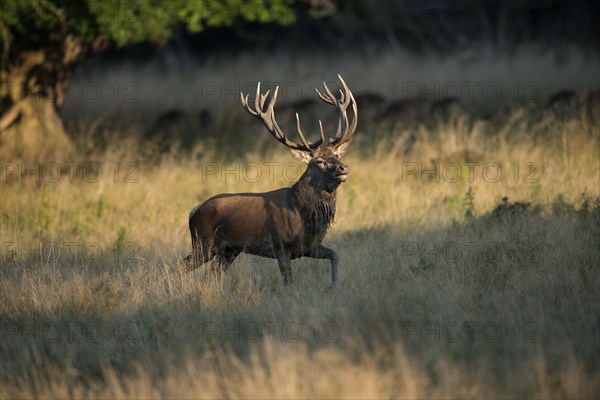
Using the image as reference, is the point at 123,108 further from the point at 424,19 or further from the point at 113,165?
the point at 424,19

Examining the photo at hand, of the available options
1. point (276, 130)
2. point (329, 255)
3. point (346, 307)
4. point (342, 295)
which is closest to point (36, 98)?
point (276, 130)

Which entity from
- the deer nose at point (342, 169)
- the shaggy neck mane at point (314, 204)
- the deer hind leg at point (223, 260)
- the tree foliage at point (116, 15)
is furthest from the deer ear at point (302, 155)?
the tree foliage at point (116, 15)

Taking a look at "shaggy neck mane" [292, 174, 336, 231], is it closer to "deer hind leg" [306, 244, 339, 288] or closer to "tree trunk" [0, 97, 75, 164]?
"deer hind leg" [306, 244, 339, 288]

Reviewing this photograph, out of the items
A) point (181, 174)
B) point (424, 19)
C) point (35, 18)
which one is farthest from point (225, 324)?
point (424, 19)

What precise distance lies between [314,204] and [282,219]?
1.02 feet

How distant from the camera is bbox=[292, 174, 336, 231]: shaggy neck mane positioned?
6879mm

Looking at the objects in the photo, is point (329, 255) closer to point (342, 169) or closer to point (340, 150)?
point (342, 169)

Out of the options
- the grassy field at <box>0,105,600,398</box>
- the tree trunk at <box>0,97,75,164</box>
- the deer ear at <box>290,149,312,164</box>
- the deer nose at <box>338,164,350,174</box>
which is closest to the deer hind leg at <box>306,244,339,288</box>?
the grassy field at <box>0,105,600,398</box>

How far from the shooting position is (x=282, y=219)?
686 centimetres

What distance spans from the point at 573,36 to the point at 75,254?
20208 millimetres

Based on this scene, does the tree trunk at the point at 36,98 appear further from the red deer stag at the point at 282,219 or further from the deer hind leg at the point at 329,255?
the deer hind leg at the point at 329,255

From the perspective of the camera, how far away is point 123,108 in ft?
63.6

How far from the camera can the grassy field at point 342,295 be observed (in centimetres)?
477

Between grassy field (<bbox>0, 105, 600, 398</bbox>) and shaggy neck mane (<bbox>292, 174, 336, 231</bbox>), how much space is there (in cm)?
54
